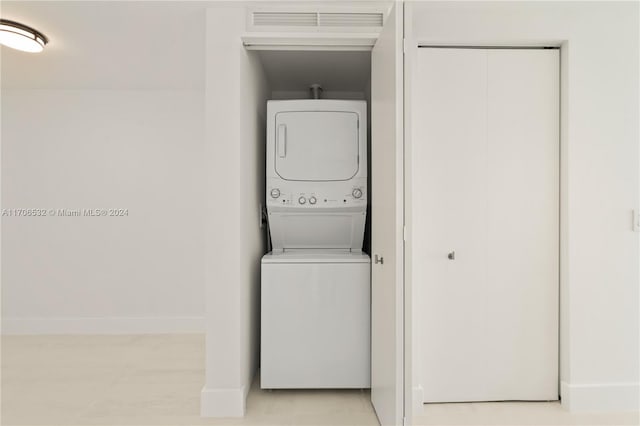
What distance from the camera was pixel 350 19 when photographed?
2.39 m

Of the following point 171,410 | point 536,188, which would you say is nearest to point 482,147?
point 536,188

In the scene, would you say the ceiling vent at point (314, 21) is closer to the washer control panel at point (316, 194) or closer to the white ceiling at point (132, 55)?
the white ceiling at point (132, 55)

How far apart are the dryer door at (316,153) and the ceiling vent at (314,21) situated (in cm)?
62

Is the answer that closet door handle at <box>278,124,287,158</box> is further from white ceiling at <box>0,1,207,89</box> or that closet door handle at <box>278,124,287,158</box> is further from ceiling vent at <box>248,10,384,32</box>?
white ceiling at <box>0,1,207,89</box>

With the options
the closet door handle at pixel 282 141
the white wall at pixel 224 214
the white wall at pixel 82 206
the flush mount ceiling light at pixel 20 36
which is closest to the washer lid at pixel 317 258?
the white wall at pixel 224 214

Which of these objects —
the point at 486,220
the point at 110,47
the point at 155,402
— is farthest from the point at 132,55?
the point at 486,220

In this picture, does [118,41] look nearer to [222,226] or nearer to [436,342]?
[222,226]

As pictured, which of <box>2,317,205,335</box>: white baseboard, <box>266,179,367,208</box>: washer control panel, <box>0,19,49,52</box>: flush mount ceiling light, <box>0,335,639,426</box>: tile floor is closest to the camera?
<box>0,335,639,426</box>: tile floor

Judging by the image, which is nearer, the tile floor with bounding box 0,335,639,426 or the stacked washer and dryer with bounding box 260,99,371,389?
the tile floor with bounding box 0,335,639,426

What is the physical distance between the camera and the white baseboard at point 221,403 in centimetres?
240

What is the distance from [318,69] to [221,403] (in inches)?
93.9

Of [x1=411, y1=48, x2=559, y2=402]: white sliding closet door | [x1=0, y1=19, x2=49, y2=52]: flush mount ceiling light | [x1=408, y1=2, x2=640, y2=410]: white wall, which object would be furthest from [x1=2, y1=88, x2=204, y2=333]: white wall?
[x1=408, y1=2, x2=640, y2=410]: white wall

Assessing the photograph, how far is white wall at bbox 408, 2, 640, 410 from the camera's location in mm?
2447

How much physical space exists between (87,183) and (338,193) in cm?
263
